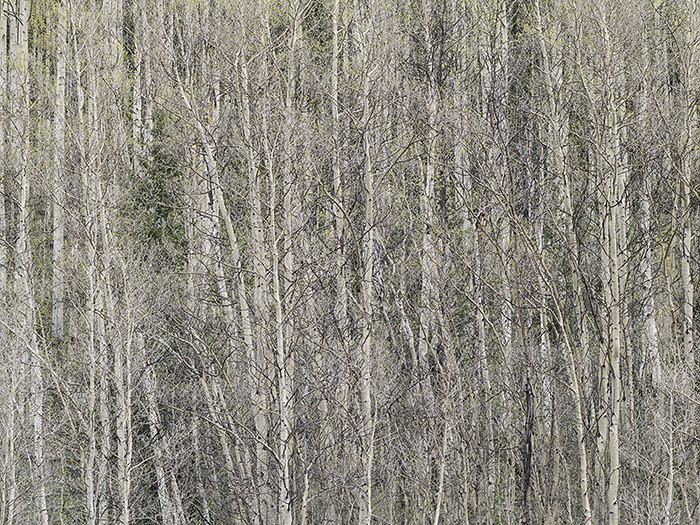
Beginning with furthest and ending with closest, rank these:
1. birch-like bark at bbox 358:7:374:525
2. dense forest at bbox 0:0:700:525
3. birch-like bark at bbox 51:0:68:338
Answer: birch-like bark at bbox 51:0:68:338, birch-like bark at bbox 358:7:374:525, dense forest at bbox 0:0:700:525

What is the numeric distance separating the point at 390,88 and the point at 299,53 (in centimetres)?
145

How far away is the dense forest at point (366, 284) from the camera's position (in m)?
11.2

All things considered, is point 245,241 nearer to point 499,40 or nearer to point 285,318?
point 285,318

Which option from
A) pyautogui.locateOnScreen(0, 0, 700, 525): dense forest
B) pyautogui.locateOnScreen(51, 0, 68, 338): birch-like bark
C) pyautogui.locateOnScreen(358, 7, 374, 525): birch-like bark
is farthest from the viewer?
pyautogui.locateOnScreen(51, 0, 68, 338): birch-like bark

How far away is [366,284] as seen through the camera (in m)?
12.7

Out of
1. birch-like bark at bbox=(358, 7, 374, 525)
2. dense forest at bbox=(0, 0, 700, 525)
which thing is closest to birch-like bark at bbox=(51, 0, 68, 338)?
dense forest at bbox=(0, 0, 700, 525)

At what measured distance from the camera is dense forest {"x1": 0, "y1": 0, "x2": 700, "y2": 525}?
11195mm

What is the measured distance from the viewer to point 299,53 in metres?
13.6

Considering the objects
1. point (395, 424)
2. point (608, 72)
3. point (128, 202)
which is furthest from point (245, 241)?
point (608, 72)

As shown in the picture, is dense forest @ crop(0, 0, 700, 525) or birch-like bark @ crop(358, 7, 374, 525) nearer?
dense forest @ crop(0, 0, 700, 525)

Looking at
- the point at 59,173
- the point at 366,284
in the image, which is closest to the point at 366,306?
the point at 366,284

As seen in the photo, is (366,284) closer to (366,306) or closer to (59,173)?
(366,306)

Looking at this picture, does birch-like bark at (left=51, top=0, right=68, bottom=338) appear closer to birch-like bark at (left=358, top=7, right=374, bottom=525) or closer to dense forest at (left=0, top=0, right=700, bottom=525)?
dense forest at (left=0, top=0, right=700, bottom=525)

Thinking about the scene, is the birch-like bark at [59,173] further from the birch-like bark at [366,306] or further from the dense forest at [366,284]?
the birch-like bark at [366,306]
